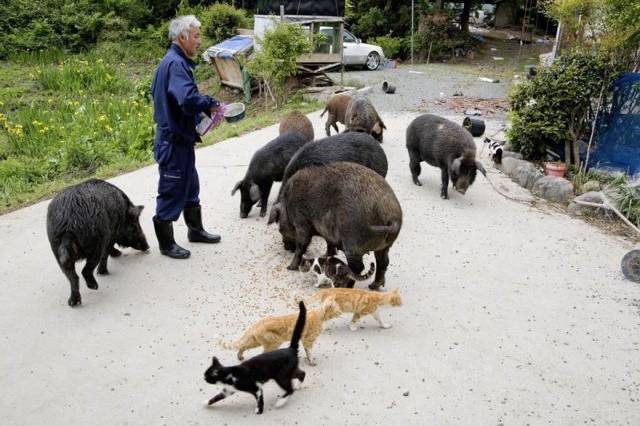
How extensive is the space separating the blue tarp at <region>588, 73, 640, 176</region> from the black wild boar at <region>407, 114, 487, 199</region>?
2.45 metres

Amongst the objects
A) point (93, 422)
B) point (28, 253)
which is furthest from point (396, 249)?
point (28, 253)

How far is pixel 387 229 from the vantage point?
175 inches

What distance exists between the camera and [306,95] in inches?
596

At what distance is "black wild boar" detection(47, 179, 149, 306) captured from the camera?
177 inches

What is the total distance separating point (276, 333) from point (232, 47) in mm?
15260

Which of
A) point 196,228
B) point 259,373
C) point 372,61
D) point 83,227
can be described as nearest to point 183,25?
point 83,227

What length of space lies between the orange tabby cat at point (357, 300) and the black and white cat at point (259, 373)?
2.48 feet

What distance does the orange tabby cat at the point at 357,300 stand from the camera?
13.6 feet

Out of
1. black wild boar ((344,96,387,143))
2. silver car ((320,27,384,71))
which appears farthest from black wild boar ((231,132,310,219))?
silver car ((320,27,384,71))

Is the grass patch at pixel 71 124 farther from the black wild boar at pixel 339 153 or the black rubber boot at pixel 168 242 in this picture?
the black wild boar at pixel 339 153

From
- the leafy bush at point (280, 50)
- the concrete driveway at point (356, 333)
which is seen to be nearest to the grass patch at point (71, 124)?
the leafy bush at point (280, 50)

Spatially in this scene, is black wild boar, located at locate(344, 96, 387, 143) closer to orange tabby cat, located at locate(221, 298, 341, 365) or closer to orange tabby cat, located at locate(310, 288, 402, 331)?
orange tabby cat, located at locate(310, 288, 402, 331)

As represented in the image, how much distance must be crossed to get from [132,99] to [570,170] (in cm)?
1134

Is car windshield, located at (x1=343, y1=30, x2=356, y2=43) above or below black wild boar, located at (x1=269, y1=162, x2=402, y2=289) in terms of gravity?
above
